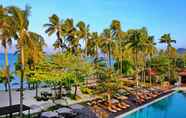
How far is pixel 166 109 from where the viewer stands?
3356cm

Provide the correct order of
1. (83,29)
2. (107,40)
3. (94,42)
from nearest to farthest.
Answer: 1. (83,29)
2. (107,40)
3. (94,42)

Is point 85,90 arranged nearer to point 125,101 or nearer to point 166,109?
point 125,101

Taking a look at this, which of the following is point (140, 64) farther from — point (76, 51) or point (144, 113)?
point (144, 113)

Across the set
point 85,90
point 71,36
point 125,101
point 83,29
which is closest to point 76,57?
point 85,90

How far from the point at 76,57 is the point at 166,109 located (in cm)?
1337

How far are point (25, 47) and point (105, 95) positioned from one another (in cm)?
1340

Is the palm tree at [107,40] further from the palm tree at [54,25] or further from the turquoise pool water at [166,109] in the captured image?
the turquoise pool water at [166,109]

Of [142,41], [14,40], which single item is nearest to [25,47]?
[14,40]

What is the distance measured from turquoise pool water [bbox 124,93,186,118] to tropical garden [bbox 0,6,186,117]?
439 cm

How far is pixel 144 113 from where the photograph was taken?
30.3 meters

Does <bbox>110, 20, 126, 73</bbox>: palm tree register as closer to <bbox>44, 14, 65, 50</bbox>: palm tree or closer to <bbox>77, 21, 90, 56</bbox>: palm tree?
<bbox>77, 21, 90, 56</bbox>: palm tree

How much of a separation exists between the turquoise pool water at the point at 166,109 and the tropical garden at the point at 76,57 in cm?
439

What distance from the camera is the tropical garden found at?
21422 mm

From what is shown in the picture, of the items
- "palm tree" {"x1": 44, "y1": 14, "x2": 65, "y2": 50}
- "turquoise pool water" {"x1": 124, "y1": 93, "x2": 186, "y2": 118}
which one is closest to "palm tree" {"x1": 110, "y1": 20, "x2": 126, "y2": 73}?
"palm tree" {"x1": 44, "y1": 14, "x2": 65, "y2": 50}
